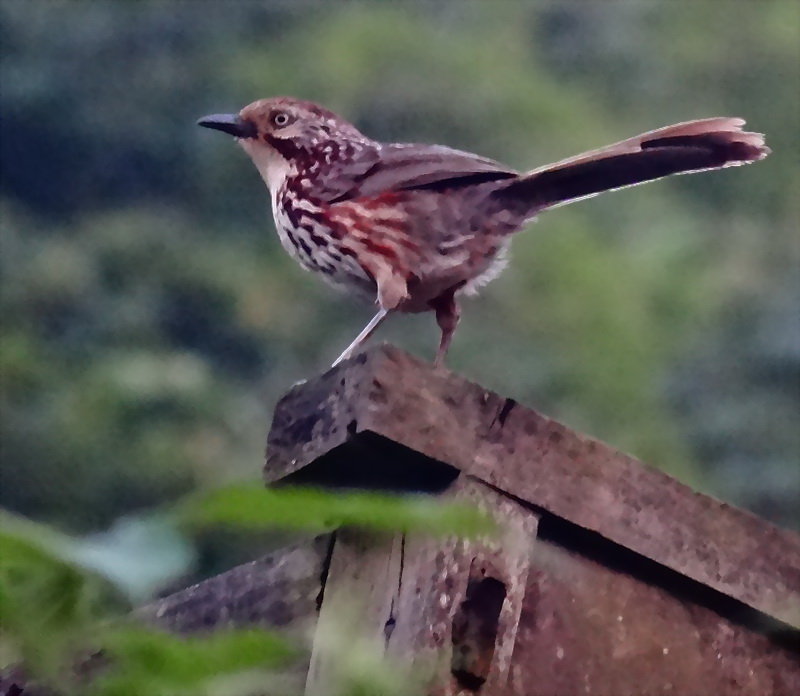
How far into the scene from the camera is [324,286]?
5.15 ft

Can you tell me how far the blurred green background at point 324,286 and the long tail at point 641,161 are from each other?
542 millimetres

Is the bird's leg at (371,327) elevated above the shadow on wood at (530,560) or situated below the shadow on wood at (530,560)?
above

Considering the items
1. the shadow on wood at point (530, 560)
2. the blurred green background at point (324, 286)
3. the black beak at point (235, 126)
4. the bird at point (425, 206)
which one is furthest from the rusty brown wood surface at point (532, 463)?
the blurred green background at point (324, 286)

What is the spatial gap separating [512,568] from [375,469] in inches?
3.9

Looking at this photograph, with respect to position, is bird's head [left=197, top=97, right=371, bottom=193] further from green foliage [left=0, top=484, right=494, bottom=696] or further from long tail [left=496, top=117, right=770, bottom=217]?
green foliage [left=0, top=484, right=494, bottom=696]

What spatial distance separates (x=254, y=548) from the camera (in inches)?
47.3

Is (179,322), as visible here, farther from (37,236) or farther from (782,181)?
(782,181)

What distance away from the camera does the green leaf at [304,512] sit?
237 millimetres

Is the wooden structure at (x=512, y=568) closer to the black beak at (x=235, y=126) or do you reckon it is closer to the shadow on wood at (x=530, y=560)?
the shadow on wood at (x=530, y=560)

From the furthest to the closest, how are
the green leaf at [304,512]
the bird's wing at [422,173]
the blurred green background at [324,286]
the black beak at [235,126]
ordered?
the blurred green background at [324,286], the black beak at [235,126], the bird's wing at [422,173], the green leaf at [304,512]

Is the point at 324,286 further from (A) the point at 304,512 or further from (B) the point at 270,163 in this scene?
(A) the point at 304,512

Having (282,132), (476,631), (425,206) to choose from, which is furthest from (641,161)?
(476,631)

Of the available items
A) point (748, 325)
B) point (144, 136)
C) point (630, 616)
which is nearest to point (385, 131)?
point (144, 136)

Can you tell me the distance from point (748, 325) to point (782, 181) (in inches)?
12.0
